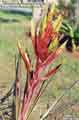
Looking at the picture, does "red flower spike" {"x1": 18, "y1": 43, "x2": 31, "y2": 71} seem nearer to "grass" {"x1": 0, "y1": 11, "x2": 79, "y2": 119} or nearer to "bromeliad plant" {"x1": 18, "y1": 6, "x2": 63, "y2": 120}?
"bromeliad plant" {"x1": 18, "y1": 6, "x2": 63, "y2": 120}

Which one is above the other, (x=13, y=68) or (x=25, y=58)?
(x=25, y=58)

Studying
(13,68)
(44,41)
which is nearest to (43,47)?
(44,41)

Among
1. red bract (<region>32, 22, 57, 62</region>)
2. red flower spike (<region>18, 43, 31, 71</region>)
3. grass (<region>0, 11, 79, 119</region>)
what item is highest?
red bract (<region>32, 22, 57, 62</region>)

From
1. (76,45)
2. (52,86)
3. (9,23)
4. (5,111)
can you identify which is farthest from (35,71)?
(9,23)

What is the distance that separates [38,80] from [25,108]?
0.49 ft

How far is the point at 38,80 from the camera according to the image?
4.49 feet

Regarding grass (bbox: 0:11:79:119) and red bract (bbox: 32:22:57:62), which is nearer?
red bract (bbox: 32:22:57:62)

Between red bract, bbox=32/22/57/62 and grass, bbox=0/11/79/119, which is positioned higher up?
red bract, bbox=32/22/57/62

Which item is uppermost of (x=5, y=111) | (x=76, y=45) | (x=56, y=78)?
(x=5, y=111)

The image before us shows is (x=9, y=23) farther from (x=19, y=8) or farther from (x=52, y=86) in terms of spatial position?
(x=52, y=86)

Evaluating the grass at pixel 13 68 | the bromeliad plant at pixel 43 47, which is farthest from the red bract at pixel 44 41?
the grass at pixel 13 68

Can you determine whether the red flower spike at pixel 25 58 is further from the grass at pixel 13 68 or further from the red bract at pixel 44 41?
the grass at pixel 13 68

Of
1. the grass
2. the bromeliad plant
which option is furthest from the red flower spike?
the grass

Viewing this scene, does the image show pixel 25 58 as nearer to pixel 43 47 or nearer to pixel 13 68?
pixel 43 47
